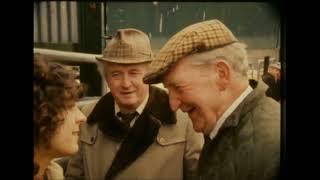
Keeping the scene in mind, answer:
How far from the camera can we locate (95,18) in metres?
2.99

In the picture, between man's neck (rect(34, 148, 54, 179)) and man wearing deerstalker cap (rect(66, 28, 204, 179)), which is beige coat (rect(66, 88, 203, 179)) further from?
man's neck (rect(34, 148, 54, 179))

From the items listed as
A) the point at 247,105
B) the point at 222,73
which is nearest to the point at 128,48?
the point at 222,73

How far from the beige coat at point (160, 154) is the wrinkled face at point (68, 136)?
0.22 ft

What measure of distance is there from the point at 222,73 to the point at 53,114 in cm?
105

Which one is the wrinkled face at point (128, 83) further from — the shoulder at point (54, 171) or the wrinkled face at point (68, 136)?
the shoulder at point (54, 171)

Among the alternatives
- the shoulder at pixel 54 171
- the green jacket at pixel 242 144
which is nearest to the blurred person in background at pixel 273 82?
the green jacket at pixel 242 144

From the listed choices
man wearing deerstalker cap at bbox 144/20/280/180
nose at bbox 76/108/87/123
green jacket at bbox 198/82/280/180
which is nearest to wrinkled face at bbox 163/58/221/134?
man wearing deerstalker cap at bbox 144/20/280/180

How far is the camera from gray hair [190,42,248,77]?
2.94m

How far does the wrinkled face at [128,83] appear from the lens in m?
2.97

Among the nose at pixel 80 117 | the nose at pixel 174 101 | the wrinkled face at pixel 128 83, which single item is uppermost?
the wrinkled face at pixel 128 83

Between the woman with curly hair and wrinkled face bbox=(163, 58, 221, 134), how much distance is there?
56cm
